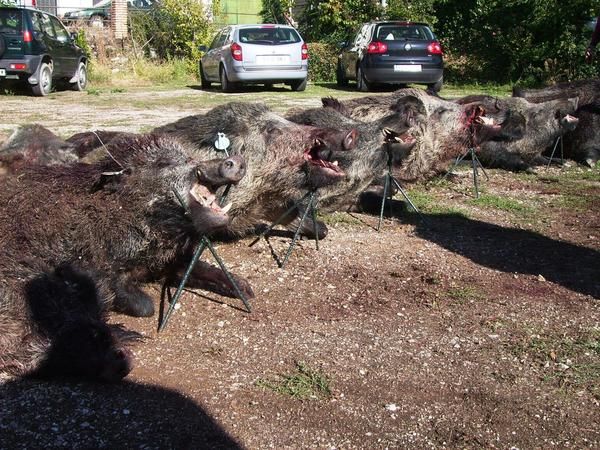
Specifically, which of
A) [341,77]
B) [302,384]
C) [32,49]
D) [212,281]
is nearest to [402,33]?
[341,77]

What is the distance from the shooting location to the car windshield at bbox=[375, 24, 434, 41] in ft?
68.3

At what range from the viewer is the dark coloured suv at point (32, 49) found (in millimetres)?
17766

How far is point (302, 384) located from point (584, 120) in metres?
9.06

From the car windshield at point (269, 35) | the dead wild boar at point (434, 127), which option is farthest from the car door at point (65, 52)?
the dead wild boar at point (434, 127)

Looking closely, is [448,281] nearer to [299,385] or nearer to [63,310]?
[299,385]

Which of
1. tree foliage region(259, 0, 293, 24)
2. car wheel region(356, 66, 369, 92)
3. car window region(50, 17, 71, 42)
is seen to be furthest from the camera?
tree foliage region(259, 0, 293, 24)

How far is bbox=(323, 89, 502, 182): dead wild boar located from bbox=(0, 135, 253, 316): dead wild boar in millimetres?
4160

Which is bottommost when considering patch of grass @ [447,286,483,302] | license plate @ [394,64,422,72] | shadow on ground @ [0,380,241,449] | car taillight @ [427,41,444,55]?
patch of grass @ [447,286,483,302]

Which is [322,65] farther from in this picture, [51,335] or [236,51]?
[51,335]

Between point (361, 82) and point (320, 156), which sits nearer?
point (320, 156)

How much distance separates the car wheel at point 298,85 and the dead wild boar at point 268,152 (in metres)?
14.5

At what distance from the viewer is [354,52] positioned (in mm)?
22094

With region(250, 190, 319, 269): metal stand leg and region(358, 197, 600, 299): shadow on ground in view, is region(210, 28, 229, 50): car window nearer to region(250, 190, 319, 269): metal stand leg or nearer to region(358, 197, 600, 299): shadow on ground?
region(358, 197, 600, 299): shadow on ground

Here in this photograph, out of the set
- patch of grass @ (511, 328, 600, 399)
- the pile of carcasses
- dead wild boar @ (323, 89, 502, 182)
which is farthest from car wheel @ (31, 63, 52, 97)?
patch of grass @ (511, 328, 600, 399)
